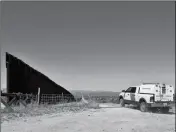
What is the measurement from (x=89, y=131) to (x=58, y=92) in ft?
46.5

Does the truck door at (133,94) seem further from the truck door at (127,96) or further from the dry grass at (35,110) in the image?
the dry grass at (35,110)

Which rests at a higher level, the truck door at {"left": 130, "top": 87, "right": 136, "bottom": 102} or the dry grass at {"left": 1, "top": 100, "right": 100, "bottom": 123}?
the truck door at {"left": 130, "top": 87, "right": 136, "bottom": 102}

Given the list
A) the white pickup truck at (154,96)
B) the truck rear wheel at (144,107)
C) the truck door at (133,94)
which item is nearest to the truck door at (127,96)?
the truck door at (133,94)

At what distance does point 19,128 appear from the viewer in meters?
10.4

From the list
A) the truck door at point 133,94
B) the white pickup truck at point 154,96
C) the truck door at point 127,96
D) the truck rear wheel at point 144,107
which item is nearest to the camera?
the white pickup truck at point 154,96

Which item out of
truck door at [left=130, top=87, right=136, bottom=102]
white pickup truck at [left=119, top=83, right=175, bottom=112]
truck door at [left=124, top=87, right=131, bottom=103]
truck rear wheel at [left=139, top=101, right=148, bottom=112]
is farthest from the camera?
truck door at [left=124, top=87, right=131, bottom=103]

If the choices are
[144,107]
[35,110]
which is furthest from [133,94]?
[35,110]

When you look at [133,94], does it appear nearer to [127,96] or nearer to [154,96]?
[127,96]

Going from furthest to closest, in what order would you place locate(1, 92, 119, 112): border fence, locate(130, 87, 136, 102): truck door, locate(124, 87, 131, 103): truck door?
locate(124, 87, 131, 103): truck door < locate(130, 87, 136, 102): truck door < locate(1, 92, 119, 112): border fence

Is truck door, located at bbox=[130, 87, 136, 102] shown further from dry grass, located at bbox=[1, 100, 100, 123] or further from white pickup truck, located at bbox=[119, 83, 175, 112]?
dry grass, located at bbox=[1, 100, 100, 123]

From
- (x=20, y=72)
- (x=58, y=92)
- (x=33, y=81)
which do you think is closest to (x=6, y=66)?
(x=20, y=72)

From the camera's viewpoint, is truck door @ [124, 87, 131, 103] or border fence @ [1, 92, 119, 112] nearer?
border fence @ [1, 92, 119, 112]

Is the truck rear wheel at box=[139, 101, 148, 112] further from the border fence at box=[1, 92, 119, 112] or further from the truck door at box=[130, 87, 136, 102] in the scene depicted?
the border fence at box=[1, 92, 119, 112]

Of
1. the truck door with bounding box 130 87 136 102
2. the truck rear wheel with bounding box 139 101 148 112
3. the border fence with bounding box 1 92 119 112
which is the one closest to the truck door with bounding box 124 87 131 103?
the truck door with bounding box 130 87 136 102
